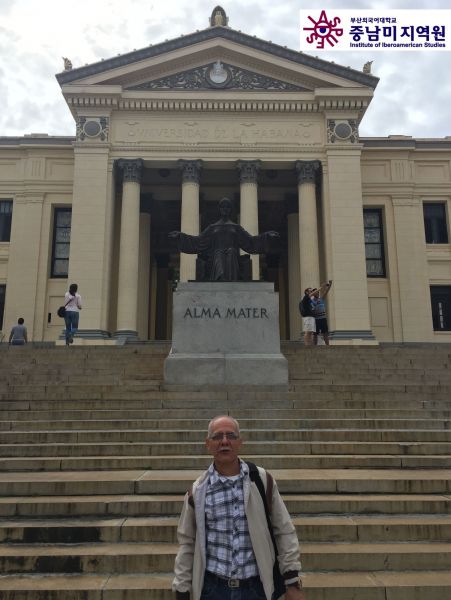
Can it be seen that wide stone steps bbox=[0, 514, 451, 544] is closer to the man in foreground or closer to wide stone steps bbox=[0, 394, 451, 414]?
the man in foreground

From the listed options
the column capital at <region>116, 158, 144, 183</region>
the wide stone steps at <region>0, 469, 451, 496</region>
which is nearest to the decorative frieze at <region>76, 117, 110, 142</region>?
the column capital at <region>116, 158, 144, 183</region>

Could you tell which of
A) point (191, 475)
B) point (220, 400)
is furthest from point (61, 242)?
point (191, 475)

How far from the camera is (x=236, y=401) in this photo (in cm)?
1002

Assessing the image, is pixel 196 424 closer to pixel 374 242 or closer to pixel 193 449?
pixel 193 449

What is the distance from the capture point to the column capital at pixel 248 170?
83.5 feet

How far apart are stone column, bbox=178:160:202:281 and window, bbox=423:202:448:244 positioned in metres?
12.5

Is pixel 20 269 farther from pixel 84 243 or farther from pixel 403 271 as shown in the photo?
pixel 403 271

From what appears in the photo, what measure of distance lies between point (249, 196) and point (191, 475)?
1970 cm

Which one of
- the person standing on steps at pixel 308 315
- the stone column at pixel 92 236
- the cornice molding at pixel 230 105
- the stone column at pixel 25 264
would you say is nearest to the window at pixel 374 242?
the cornice molding at pixel 230 105

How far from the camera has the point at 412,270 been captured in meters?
27.3

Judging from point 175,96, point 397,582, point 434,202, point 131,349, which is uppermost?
point 175,96

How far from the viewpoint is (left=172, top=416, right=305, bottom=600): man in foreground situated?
9.64 ft

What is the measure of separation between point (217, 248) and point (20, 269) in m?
17.3

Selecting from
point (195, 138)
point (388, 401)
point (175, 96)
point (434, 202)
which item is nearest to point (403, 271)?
point (434, 202)
